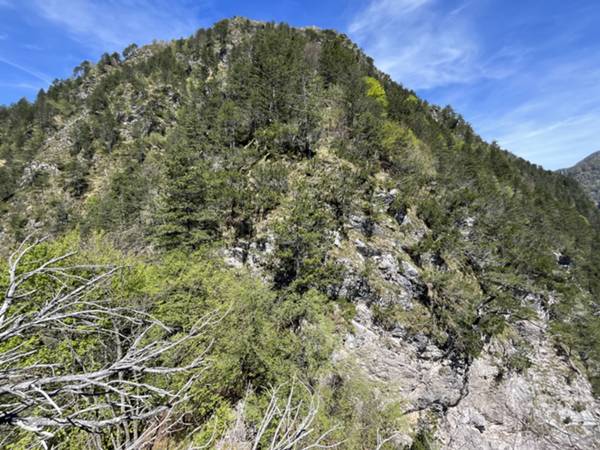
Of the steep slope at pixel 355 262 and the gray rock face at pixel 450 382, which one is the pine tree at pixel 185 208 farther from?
the gray rock face at pixel 450 382

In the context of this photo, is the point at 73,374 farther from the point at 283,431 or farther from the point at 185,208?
the point at 185,208

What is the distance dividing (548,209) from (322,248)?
3585 centimetres

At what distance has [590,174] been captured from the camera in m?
123

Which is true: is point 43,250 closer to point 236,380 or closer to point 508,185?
point 236,380

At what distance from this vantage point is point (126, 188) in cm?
2758

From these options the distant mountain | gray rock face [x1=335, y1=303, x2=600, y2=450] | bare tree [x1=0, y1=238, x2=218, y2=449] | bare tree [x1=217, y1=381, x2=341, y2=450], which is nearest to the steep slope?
gray rock face [x1=335, y1=303, x2=600, y2=450]

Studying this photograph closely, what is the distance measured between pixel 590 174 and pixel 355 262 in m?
165

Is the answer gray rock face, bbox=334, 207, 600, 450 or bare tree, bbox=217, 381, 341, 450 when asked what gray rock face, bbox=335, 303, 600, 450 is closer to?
gray rock face, bbox=334, 207, 600, 450

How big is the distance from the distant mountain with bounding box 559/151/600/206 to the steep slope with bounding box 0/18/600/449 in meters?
106

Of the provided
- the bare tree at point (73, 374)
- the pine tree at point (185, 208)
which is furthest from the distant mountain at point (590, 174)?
the bare tree at point (73, 374)

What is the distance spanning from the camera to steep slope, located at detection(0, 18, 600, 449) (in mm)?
10773

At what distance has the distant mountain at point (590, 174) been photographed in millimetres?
106037

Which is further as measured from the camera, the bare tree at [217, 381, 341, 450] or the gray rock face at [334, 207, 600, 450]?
the gray rock face at [334, 207, 600, 450]

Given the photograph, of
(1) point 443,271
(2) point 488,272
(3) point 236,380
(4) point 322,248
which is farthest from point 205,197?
(2) point 488,272
